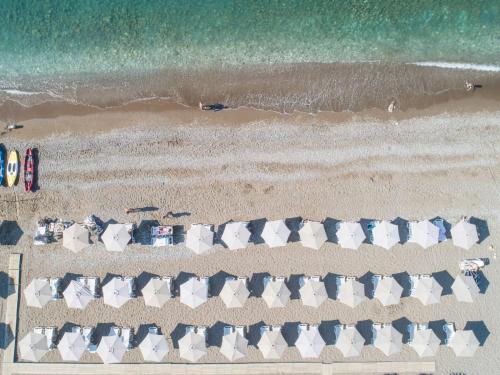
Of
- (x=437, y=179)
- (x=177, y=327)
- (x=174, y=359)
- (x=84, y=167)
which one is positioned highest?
(x=84, y=167)

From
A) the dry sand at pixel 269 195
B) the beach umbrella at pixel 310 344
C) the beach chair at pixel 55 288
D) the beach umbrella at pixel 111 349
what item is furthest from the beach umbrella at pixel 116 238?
the beach umbrella at pixel 310 344

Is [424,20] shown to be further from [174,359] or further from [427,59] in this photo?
[174,359]

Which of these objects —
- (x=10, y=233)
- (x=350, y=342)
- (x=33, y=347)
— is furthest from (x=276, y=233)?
(x=10, y=233)

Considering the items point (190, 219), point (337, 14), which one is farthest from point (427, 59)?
point (190, 219)

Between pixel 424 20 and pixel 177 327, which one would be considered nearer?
pixel 177 327

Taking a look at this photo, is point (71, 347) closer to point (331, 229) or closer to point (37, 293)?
point (37, 293)

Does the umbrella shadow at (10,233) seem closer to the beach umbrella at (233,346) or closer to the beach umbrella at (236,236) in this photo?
the beach umbrella at (236,236)

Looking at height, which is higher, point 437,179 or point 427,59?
point 427,59
